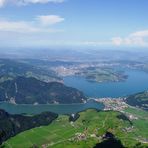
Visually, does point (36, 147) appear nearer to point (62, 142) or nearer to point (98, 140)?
point (62, 142)

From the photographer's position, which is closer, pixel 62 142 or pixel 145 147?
pixel 145 147

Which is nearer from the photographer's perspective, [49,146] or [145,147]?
[145,147]

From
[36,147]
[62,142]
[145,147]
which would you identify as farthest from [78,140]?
[145,147]

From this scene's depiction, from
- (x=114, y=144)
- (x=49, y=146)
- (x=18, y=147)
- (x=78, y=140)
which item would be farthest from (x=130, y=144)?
(x=18, y=147)

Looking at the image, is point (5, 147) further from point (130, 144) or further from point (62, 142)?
point (130, 144)

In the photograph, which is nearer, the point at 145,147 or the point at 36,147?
the point at 145,147

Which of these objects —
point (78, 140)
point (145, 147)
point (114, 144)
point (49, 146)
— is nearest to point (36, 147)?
point (49, 146)

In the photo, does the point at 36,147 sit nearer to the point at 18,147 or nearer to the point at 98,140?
the point at 18,147
